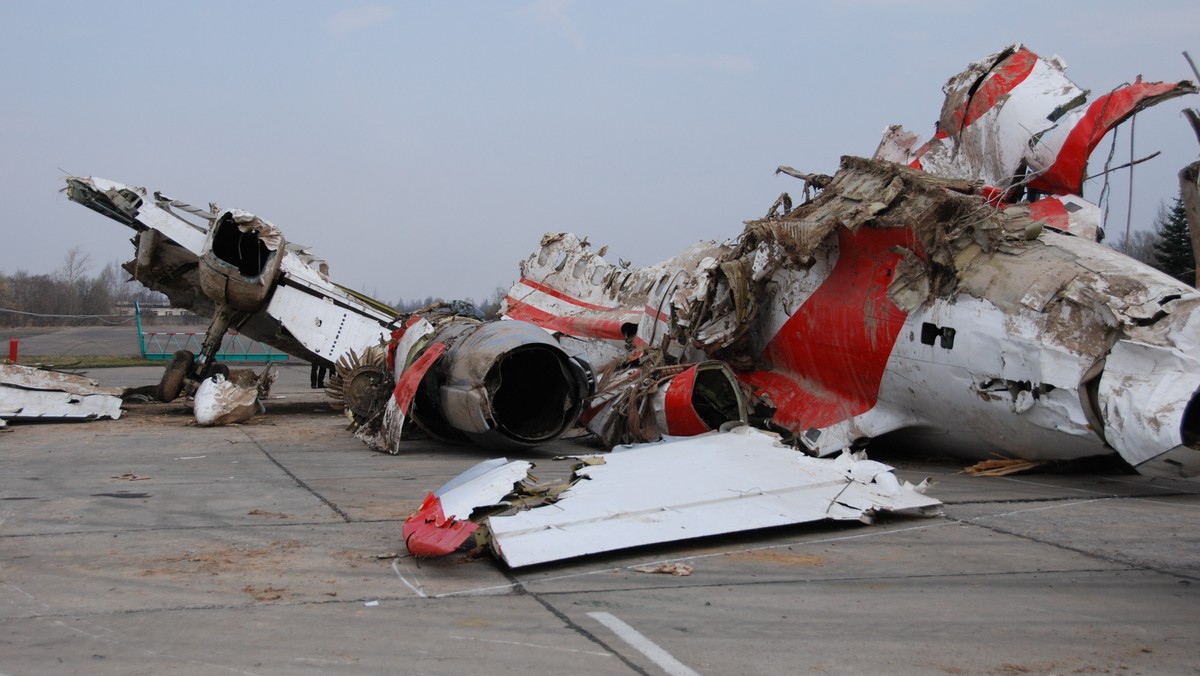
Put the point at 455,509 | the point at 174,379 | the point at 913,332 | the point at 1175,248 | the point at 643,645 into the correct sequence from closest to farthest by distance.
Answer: the point at 643,645
the point at 455,509
the point at 913,332
the point at 174,379
the point at 1175,248

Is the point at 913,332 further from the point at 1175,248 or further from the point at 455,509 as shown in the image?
the point at 1175,248

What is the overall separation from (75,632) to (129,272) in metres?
14.4

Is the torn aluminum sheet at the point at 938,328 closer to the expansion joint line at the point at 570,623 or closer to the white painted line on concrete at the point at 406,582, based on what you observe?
the expansion joint line at the point at 570,623

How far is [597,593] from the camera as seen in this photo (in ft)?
17.1

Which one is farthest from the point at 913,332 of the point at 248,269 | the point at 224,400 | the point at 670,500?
the point at 248,269

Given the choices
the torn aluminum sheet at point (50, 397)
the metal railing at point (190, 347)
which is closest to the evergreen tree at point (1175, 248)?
the torn aluminum sheet at point (50, 397)

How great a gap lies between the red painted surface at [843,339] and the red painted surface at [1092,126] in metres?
1.85

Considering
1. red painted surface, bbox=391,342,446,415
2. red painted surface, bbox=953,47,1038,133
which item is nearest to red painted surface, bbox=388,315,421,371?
red painted surface, bbox=391,342,446,415

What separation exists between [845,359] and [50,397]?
11.5 metres

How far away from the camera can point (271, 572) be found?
5.66 m

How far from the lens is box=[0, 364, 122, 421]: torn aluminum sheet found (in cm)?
1416

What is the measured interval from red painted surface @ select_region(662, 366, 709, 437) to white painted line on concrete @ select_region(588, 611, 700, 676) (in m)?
5.37

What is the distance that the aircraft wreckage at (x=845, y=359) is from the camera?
6.82m

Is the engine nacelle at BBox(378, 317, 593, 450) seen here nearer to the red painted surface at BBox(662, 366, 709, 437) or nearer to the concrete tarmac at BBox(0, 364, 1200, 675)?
the red painted surface at BBox(662, 366, 709, 437)
